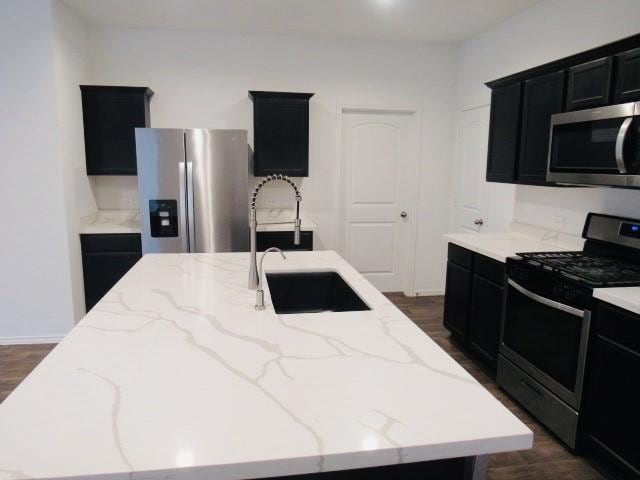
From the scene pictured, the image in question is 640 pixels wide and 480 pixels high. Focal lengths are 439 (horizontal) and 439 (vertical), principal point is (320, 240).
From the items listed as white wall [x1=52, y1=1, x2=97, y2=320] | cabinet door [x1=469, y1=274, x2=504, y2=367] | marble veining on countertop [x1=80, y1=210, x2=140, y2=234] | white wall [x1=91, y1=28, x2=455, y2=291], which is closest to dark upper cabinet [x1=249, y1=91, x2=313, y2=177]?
white wall [x1=91, y1=28, x2=455, y2=291]

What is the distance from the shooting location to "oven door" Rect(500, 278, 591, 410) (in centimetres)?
213

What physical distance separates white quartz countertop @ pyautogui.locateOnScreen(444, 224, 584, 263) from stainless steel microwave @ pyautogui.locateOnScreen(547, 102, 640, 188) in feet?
1.74

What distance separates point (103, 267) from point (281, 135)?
1.93 metres

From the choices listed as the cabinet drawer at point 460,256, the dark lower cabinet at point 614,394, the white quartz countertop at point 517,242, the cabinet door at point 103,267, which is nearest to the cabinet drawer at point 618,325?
the dark lower cabinet at point 614,394

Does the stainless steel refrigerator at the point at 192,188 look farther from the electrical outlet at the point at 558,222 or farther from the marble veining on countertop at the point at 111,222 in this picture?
the electrical outlet at the point at 558,222

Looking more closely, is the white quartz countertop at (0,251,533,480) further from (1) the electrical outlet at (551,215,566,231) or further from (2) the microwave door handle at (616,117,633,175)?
(1) the electrical outlet at (551,215,566,231)

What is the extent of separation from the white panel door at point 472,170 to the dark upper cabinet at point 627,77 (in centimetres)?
180

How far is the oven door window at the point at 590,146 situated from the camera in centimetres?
208

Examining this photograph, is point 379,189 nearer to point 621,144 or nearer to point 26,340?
point 621,144

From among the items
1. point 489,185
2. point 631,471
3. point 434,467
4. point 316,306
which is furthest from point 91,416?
point 489,185

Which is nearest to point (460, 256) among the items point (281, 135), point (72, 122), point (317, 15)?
point (281, 135)

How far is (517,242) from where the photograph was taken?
10.5 ft

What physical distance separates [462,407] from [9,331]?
3.89m

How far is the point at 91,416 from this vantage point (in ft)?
3.09
